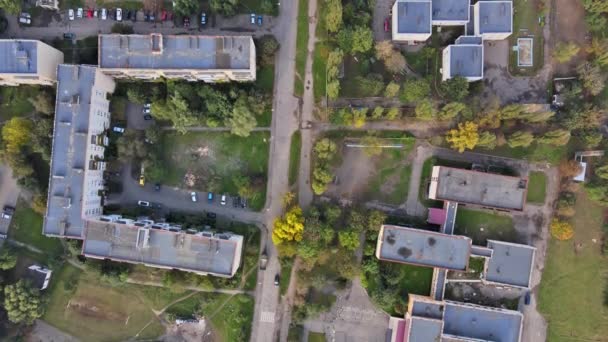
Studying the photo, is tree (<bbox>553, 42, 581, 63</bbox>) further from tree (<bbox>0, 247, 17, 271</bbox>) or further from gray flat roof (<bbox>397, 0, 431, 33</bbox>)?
tree (<bbox>0, 247, 17, 271</bbox>)

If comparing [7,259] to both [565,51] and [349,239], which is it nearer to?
[349,239]

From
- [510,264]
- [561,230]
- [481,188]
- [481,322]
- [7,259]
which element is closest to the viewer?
[481,188]

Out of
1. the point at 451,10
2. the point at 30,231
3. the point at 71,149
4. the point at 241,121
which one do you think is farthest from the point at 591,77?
the point at 30,231

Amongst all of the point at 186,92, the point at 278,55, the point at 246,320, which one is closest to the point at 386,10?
the point at 278,55

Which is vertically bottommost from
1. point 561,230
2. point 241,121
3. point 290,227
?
point 290,227

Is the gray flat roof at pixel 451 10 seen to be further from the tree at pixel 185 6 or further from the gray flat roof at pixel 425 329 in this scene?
the gray flat roof at pixel 425 329

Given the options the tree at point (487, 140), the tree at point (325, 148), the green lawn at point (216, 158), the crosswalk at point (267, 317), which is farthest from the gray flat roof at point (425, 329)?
the green lawn at point (216, 158)
